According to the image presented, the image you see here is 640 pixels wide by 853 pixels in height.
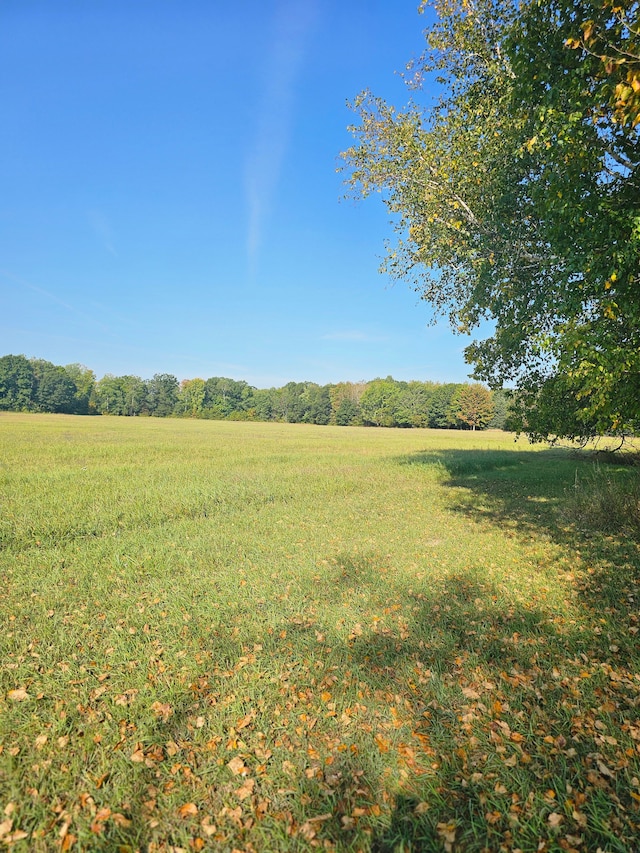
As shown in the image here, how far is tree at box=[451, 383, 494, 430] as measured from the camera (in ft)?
351

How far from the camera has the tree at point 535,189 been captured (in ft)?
24.6

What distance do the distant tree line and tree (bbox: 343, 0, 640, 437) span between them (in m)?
99.7

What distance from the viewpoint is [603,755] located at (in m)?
3.88

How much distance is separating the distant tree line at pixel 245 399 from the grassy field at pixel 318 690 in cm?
10632

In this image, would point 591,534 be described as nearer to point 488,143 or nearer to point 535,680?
point 535,680

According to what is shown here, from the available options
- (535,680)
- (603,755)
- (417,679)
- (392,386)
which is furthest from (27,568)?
(392,386)

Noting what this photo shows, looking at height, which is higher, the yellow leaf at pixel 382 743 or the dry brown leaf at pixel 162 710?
the yellow leaf at pixel 382 743

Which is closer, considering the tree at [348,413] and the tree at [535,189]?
the tree at [535,189]

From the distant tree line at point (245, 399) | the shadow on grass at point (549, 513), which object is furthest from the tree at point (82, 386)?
the shadow on grass at point (549, 513)

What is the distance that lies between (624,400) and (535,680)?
581cm

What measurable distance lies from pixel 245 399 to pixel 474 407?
3272 inches

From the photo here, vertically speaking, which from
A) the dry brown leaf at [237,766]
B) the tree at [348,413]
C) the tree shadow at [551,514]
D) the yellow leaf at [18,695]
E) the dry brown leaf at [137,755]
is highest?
the tree at [348,413]

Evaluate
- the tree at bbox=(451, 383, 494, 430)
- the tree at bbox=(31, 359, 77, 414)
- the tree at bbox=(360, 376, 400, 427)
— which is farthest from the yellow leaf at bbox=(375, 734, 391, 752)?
the tree at bbox=(31, 359, 77, 414)

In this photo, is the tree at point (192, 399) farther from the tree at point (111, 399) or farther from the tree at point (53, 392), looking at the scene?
the tree at point (53, 392)
